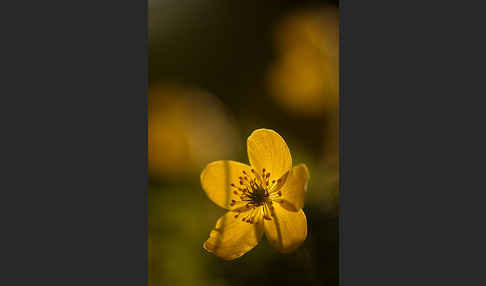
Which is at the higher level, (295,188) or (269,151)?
(269,151)

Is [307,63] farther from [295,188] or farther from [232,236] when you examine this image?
[232,236]

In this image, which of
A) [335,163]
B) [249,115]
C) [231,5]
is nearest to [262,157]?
[249,115]

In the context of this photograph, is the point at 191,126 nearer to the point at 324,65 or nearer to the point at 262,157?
the point at 262,157

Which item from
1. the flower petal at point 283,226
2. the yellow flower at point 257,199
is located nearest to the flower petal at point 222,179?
the yellow flower at point 257,199

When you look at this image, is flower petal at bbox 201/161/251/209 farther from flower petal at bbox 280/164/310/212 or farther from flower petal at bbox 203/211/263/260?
flower petal at bbox 280/164/310/212

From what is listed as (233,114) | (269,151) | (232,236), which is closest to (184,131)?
(233,114)

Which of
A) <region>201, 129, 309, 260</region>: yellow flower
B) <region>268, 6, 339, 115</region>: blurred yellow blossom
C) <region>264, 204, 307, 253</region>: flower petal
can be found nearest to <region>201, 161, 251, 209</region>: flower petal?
<region>201, 129, 309, 260</region>: yellow flower

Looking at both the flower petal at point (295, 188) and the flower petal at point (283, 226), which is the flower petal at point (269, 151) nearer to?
the flower petal at point (295, 188)
